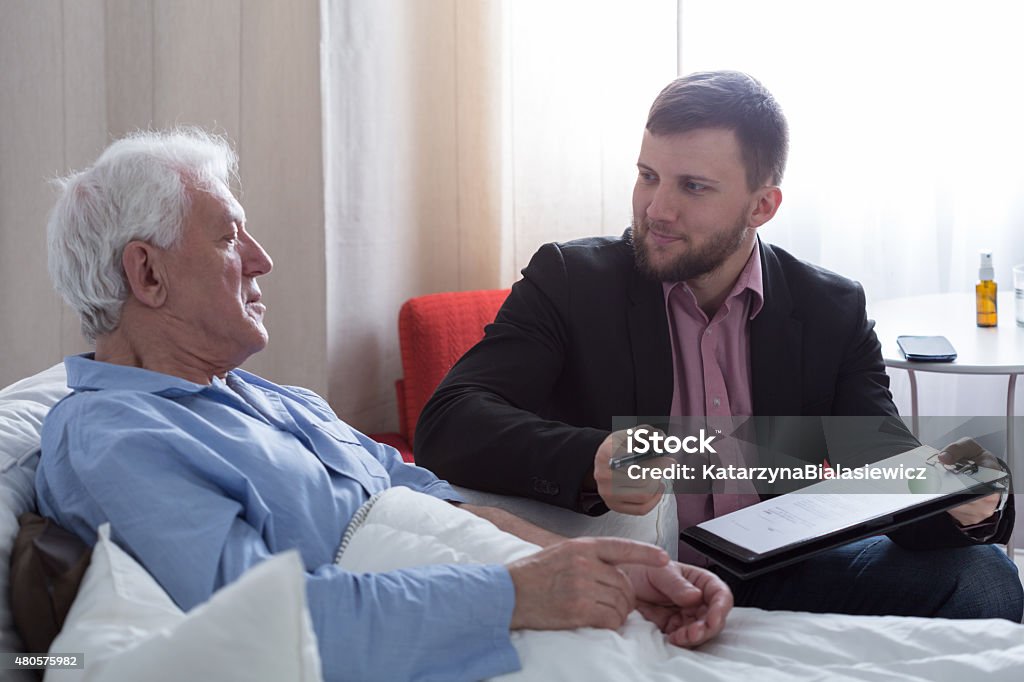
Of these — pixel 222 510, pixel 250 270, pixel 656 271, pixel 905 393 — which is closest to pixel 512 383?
pixel 656 271

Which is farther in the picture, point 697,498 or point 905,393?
point 905,393

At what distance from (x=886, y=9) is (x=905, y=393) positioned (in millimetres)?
1084

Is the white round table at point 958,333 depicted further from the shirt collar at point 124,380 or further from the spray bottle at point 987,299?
the shirt collar at point 124,380

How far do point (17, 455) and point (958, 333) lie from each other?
6.42ft

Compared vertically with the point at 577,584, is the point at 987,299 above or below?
above

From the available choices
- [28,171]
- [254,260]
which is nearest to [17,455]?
[254,260]

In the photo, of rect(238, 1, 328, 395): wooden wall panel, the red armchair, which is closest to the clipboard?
the red armchair

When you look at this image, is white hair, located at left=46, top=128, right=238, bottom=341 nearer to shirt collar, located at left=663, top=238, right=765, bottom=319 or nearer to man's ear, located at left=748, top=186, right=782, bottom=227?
shirt collar, located at left=663, top=238, right=765, bottom=319

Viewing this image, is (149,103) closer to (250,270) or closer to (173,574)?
(250,270)

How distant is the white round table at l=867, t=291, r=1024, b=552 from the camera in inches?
79.2

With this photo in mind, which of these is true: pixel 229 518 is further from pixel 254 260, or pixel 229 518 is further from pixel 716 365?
pixel 716 365

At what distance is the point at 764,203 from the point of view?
1.86m

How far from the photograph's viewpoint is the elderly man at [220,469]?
1.02 m

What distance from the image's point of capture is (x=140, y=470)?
3.44ft
